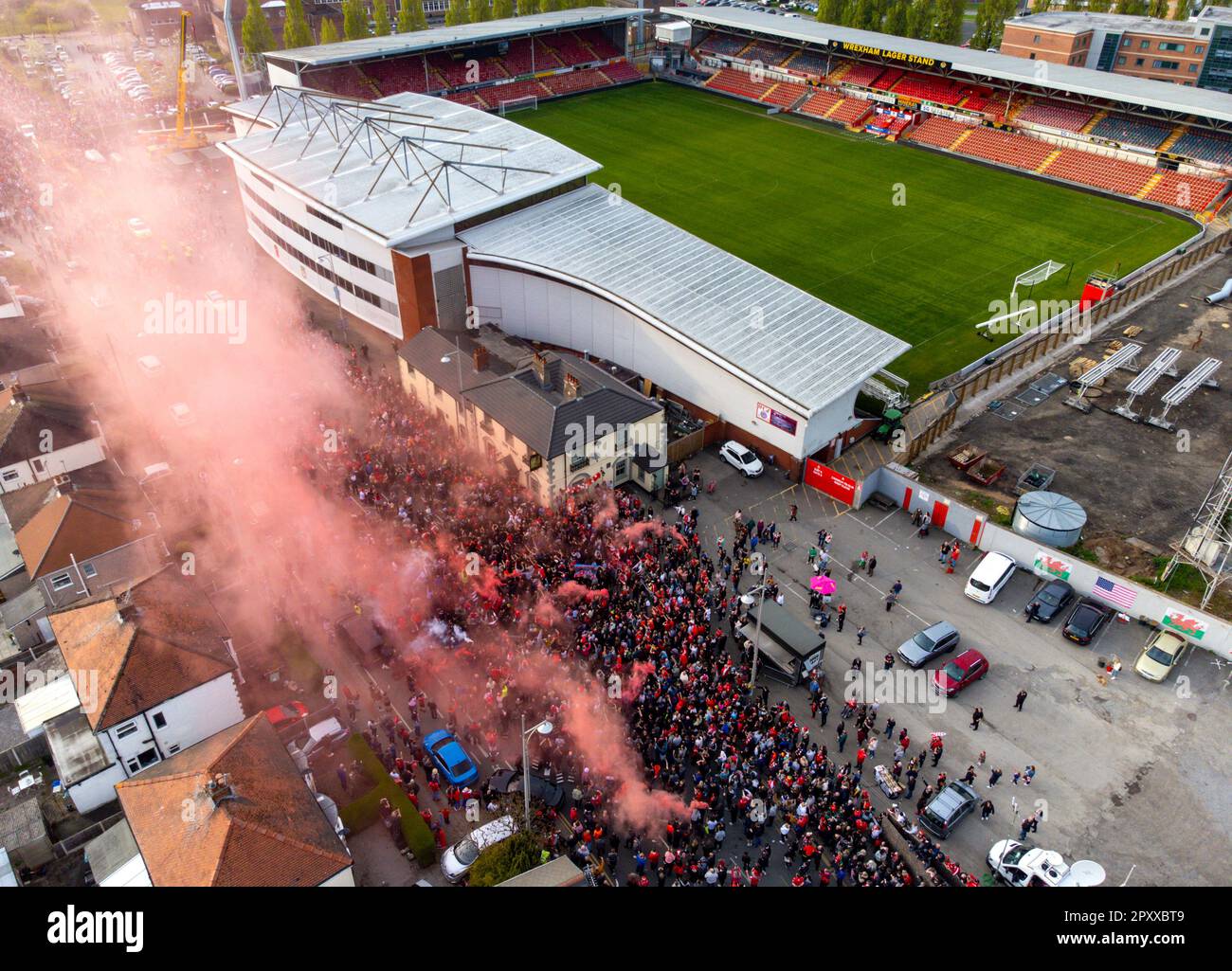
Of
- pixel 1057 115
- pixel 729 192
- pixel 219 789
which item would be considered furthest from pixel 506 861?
pixel 1057 115

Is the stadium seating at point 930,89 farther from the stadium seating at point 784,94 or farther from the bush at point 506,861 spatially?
the bush at point 506,861

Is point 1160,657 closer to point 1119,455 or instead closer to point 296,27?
point 1119,455

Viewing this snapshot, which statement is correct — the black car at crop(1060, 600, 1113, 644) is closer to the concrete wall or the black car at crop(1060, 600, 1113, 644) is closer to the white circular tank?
the concrete wall

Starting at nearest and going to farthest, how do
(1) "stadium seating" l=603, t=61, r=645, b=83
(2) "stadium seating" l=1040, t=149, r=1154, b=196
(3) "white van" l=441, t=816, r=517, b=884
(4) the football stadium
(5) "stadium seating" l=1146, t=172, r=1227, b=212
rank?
(3) "white van" l=441, t=816, r=517, b=884, (4) the football stadium, (5) "stadium seating" l=1146, t=172, r=1227, b=212, (2) "stadium seating" l=1040, t=149, r=1154, b=196, (1) "stadium seating" l=603, t=61, r=645, b=83

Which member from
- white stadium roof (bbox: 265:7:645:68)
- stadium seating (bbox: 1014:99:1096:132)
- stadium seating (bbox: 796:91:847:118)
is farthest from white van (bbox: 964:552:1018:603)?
white stadium roof (bbox: 265:7:645:68)

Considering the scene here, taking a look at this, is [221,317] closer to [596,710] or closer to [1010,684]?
[596,710]

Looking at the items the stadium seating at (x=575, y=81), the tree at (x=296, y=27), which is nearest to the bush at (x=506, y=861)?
the stadium seating at (x=575, y=81)
